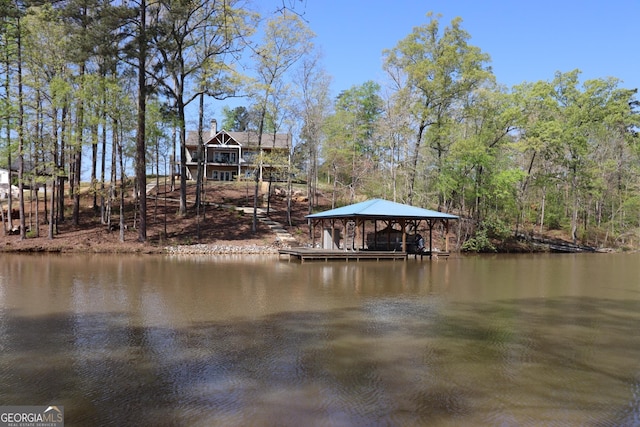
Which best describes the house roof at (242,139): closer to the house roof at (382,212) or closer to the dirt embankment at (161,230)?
the dirt embankment at (161,230)

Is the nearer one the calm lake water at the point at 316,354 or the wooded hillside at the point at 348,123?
the calm lake water at the point at 316,354

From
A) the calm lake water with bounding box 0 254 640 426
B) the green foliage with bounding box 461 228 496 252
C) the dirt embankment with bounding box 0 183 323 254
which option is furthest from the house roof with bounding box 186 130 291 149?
the calm lake water with bounding box 0 254 640 426

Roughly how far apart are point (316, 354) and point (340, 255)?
15009 mm

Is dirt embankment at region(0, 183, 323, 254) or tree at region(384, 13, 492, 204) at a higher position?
tree at region(384, 13, 492, 204)

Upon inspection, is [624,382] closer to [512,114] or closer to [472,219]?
[472,219]

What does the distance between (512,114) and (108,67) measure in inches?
950

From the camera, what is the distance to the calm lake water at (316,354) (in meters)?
4.46

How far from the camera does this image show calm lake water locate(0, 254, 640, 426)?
4457 mm

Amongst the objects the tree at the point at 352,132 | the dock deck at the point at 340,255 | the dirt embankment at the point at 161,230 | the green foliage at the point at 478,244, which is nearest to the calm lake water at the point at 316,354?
the dock deck at the point at 340,255

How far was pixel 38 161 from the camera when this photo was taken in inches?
886

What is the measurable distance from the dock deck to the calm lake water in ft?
27.1

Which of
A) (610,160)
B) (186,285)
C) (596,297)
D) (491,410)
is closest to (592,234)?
(610,160)

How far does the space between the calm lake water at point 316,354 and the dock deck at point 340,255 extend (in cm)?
825

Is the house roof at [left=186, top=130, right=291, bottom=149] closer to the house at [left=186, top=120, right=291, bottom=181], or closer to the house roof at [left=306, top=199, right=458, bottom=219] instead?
the house at [left=186, top=120, right=291, bottom=181]
